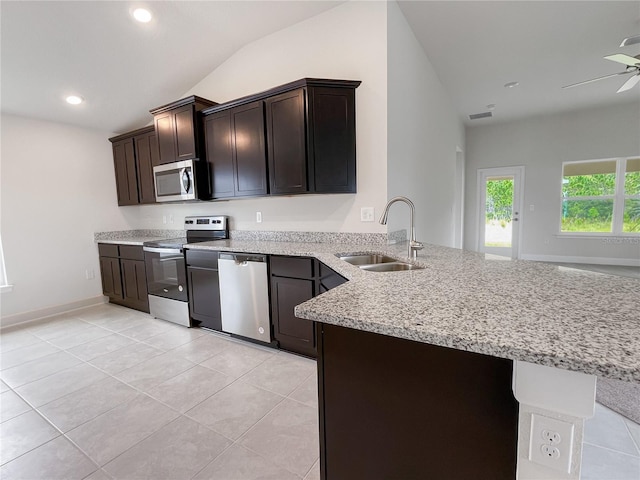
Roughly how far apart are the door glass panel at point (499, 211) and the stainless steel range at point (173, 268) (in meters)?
5.83

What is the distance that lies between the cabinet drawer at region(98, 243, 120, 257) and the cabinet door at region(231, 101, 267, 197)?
2183 mm

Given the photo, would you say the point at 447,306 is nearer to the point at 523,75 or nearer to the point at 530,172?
the point at 523,75

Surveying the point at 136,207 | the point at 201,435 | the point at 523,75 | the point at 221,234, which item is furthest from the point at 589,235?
the point at 136,207

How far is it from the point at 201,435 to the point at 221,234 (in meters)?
2.28

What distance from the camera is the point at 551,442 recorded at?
66cm

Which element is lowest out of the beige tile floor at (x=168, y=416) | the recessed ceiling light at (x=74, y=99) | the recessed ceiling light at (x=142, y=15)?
the beige tile floor at (x=168, y=416)

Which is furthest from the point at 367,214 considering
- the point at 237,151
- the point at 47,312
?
the point at 47,312

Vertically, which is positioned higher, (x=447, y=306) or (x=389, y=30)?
(x=389, y=30)

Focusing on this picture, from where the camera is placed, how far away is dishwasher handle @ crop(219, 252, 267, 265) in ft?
8.51

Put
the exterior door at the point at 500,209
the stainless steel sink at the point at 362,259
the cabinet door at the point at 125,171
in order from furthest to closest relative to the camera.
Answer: the exterior door at the point at 500,209 < the cabinet door at the point at 125,171 < the stainless steel sink at the point at 362,259

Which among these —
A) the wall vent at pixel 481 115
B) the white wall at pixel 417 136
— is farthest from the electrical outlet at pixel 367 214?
the wall vent at pixel 481 115

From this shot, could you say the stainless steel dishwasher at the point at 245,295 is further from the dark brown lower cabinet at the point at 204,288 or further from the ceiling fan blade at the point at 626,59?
the ceiling fan blade at the point at 626,59

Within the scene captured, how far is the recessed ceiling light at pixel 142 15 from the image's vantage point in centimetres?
254

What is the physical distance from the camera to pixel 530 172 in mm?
6086
